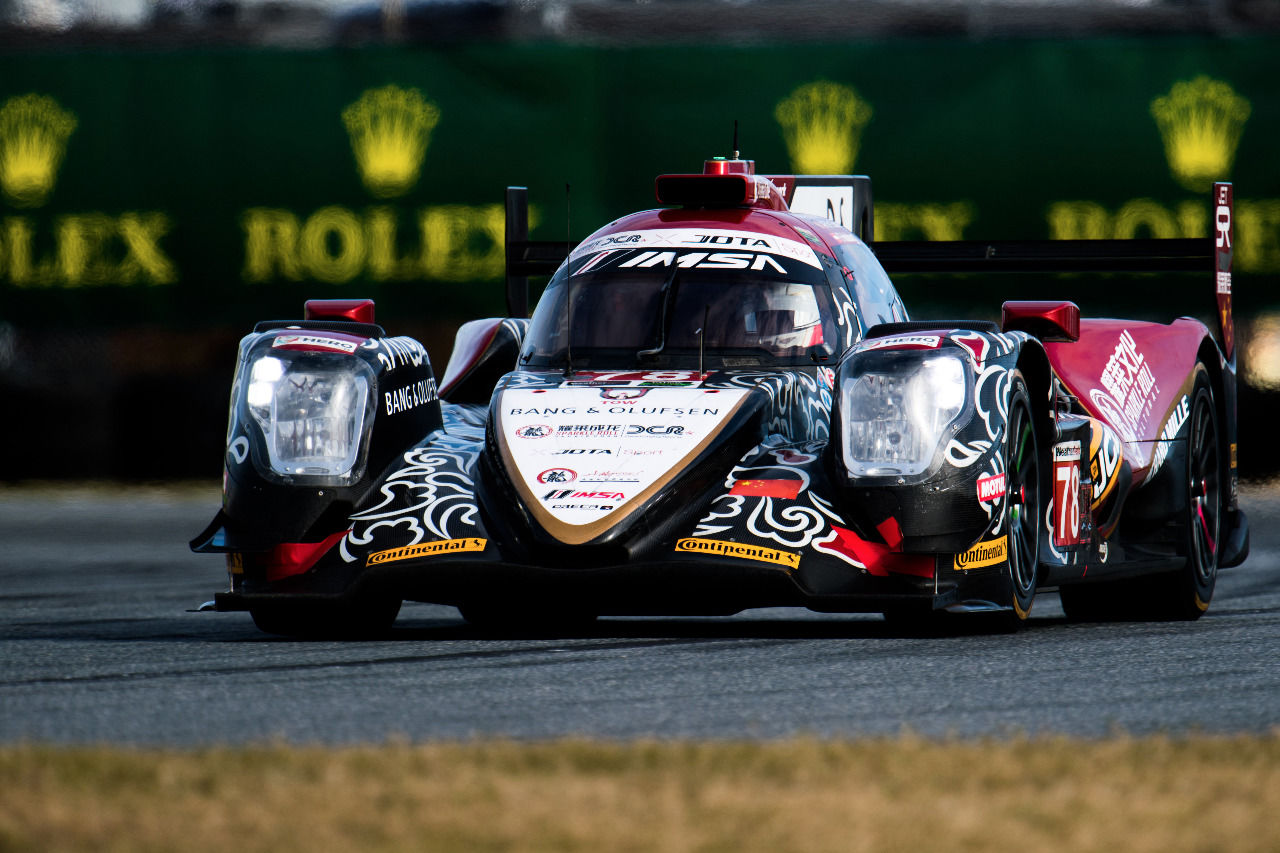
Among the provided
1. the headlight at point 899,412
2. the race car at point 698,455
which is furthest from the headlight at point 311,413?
the headlight at point 899,412

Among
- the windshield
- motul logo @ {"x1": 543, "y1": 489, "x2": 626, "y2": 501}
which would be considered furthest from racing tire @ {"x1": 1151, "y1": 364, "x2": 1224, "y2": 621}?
motul logo @ {"x1": 543, "y1": 489, "x2": 626, "y2": 501}

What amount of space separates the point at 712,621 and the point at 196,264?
22.1ft

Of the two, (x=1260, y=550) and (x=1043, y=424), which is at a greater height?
(x=1043, y=424)

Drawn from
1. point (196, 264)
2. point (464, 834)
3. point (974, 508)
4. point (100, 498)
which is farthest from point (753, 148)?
point (464, 834)

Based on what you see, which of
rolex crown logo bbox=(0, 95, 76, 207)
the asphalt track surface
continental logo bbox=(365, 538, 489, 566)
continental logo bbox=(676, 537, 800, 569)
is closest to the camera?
the asphalt track surface

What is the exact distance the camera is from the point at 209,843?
10.8 ft

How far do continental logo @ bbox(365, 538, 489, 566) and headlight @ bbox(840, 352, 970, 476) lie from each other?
1.02m

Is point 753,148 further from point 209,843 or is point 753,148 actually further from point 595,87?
point 209,843

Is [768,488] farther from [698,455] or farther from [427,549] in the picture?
[427,549]

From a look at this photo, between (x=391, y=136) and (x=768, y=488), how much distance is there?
7716 millimetres

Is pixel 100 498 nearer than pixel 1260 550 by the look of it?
No

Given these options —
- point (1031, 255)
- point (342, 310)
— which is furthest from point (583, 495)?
point (1031, 255)

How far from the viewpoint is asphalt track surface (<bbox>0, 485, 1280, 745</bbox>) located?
182 inches

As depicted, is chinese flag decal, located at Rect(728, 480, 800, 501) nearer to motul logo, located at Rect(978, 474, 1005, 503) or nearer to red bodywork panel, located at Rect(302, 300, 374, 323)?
motul logo, located at Rect(978, 474, 1005, 503)
